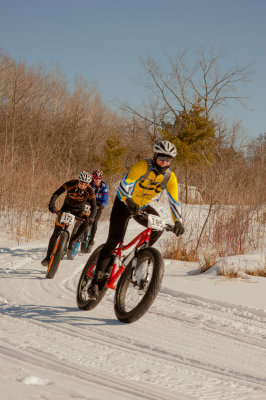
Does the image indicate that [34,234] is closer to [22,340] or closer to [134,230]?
[134,230]

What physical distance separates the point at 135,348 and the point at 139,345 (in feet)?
0.31

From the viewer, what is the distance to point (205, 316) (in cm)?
495

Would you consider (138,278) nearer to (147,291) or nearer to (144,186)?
(147,291)

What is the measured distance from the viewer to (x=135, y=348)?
3.73m

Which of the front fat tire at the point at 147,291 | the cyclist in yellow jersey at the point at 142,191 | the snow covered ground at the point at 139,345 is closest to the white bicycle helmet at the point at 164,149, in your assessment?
the cyclist in yellow jersey at the point at 142,191

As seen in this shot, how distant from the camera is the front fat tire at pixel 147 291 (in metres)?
4.17

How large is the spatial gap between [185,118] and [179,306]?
2808 cm

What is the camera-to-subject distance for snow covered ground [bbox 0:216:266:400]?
280 cm

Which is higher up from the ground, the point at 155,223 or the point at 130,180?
the point at 130,180

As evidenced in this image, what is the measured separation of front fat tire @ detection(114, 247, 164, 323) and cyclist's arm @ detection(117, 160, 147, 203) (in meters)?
0.64

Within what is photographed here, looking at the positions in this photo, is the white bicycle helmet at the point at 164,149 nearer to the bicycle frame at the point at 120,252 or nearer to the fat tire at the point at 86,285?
the bicycle frame at the point at 120,252

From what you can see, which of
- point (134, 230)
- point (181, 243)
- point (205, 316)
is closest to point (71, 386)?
point (205, 316)

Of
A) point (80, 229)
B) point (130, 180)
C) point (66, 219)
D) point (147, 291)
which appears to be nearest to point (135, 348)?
point (147, 291)

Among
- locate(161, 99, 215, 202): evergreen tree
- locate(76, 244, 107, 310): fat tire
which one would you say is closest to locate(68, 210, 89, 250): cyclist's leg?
locate(76, 244, 107, 310): fat tire
